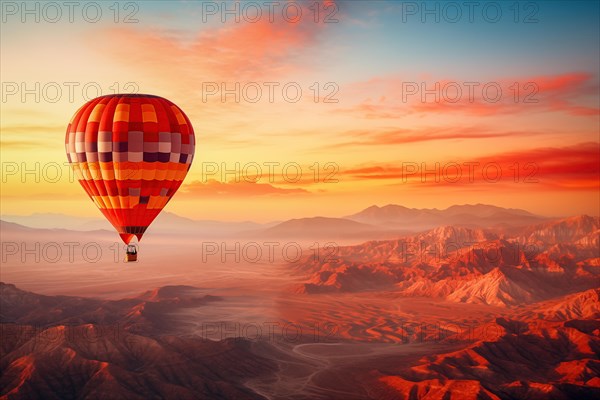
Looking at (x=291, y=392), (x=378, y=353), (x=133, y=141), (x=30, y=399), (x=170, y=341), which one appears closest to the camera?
(x=133, y=141)

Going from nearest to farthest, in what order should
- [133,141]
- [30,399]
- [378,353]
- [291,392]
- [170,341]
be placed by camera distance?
[133,141] → [30,399] → [291,392] → [170,341] → [378,353]

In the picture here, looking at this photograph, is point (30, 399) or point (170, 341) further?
point (170, 341)

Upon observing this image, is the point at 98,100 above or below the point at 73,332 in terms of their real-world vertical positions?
above

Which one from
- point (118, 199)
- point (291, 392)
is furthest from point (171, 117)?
point (291, 392)

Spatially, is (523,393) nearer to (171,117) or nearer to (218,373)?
(218,373)

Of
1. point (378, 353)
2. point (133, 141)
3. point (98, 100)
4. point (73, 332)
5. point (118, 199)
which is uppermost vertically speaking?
point (98, 100)

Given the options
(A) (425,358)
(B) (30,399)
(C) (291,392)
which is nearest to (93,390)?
(B) (30,399)

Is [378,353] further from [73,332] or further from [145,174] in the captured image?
[145,174]
